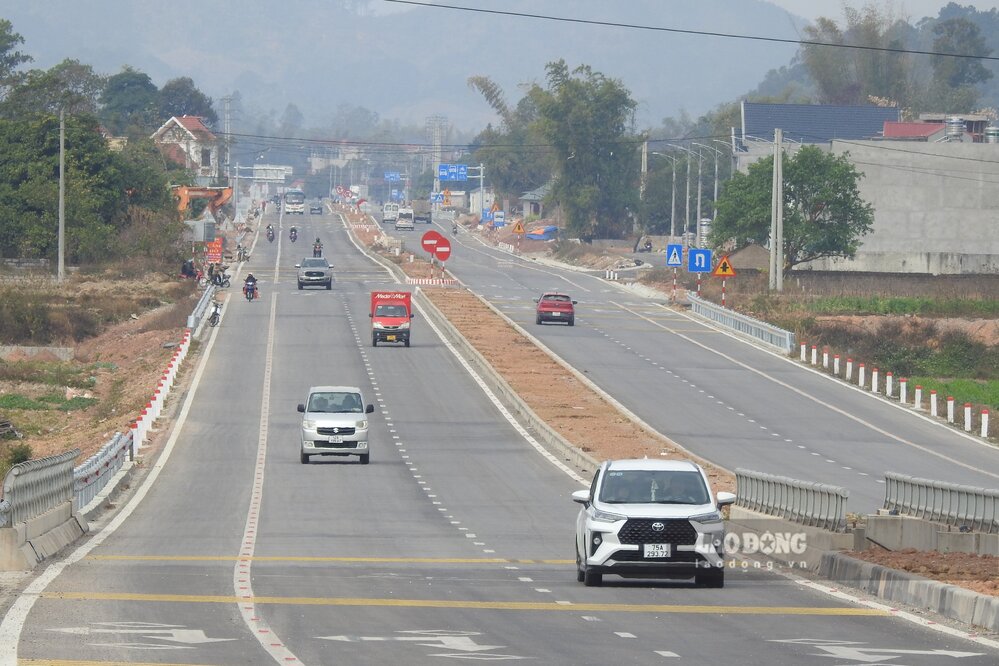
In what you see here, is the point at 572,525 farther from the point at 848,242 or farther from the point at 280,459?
the point at 848,242

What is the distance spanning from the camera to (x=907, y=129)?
148m

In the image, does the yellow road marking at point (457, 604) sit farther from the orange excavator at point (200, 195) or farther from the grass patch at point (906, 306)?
the orange excavator at point (200, 195)

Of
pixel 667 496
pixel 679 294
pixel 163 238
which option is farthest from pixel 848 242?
A: pixel 667 496

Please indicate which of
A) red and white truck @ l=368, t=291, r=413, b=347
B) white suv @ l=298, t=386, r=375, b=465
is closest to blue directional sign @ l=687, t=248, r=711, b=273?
red and white truck @ l=368, t=291, r=413, b=347

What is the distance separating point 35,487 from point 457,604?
22.7ft

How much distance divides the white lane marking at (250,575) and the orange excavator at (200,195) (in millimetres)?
72063

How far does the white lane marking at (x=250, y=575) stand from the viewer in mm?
14328

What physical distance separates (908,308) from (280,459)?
50685mm

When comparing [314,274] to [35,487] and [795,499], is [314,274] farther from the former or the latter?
[795,499]

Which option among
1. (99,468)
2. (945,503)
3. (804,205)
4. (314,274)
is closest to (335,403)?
(99,468)

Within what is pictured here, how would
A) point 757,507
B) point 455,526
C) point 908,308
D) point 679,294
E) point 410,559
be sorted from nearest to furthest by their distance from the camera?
1. point 410,559
2. point 757,507
3. point 455,526
4. point 908,308
5. point 679,294

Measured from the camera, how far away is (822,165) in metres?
99.2

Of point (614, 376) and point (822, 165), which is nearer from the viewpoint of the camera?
point (614, 376)

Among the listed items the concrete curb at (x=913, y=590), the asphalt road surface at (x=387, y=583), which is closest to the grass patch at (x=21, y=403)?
the asphalt road surface at (x=387, y=583)
